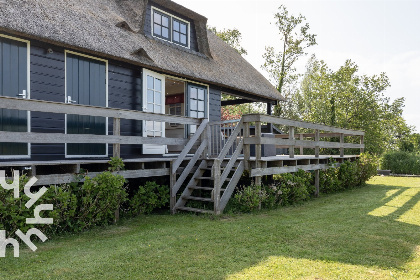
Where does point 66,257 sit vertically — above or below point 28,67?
below

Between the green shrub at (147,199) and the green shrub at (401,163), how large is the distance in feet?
51.0

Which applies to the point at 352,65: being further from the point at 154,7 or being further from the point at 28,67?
the point at 28,67

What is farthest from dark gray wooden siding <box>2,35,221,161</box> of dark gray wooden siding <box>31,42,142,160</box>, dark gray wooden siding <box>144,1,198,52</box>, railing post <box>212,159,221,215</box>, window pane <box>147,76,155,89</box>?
railing post <box>212,159,221,215</box>

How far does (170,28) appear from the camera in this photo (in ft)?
35.7

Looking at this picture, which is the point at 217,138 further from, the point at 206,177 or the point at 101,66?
the point at 101,66

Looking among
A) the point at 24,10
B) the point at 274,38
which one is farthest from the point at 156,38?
the point at 274,38

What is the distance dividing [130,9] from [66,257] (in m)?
7.88

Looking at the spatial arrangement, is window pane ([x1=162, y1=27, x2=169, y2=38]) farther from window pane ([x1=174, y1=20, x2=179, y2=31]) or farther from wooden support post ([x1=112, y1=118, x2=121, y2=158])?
wooden support post ([x1=112, y1=118, x2=121, y2=158])

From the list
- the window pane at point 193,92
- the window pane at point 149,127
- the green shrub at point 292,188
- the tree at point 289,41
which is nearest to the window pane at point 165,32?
the window pane at point 193,92

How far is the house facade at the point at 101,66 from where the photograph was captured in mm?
6602

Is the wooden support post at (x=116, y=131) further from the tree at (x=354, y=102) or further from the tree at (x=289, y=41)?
the tree at (x=289, y=41)

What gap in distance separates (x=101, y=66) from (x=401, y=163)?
54.1ft

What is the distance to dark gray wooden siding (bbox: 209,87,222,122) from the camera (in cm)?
1152

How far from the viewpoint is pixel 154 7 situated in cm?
1024
